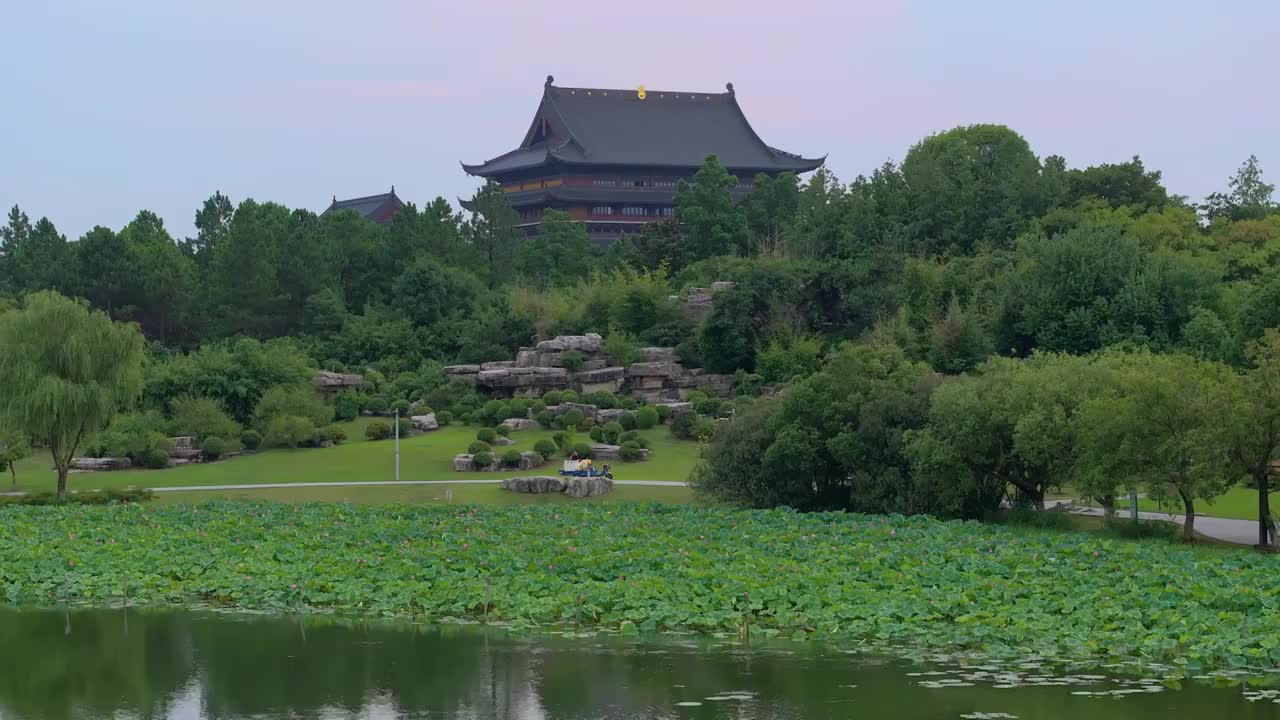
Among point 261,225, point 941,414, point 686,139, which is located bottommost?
point 941,414

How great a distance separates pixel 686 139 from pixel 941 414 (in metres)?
57.8

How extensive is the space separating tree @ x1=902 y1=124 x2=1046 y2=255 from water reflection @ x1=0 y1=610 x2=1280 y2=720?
41.8 m

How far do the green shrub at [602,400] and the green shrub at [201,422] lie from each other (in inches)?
466

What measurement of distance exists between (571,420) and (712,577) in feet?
85.7

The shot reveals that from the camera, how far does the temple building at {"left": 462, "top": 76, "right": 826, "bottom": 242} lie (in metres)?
85.1

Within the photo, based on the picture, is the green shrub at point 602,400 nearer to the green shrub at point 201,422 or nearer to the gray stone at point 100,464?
the green shrub at point 201,422

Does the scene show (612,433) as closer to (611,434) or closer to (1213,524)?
(611,434)

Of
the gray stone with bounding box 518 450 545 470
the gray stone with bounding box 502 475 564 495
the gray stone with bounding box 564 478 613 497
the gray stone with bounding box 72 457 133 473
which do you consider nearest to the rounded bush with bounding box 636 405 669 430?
the gray stone with bounding box 518 450 545 470

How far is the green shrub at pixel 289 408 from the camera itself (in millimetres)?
47625

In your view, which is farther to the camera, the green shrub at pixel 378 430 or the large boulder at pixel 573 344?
the large boulder at pixel 573 344

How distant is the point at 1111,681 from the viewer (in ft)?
52.3

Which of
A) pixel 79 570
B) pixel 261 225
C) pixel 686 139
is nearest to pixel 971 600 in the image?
pixel 79 570

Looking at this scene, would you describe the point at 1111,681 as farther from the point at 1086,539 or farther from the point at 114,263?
the point at 114,263

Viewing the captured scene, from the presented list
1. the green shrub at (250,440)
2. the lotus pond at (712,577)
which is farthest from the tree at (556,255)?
the lotus pond at (712,577)
